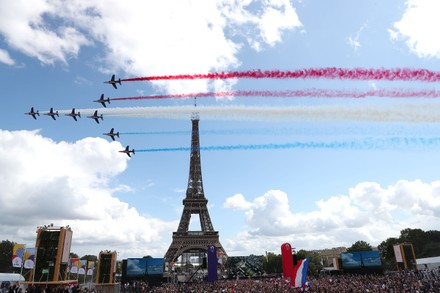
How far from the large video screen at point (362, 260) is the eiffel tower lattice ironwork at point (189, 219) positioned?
38.0 metres

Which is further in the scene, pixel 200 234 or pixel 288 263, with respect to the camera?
pixel 200 234

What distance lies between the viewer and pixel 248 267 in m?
84.8

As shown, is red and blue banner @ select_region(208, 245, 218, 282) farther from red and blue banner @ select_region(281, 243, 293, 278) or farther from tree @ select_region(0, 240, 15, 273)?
tree @ select_region(0, 240, 15, 273)

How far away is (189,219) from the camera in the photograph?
100562mm

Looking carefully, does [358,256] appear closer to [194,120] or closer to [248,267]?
[248,267]

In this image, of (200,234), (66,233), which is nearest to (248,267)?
(200,234)

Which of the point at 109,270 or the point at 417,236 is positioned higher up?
the point at 417,236

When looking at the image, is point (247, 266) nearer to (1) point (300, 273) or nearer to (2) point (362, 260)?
(2) point (362, 260)

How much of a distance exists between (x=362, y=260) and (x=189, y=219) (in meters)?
49.9

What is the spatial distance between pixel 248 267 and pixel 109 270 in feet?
139

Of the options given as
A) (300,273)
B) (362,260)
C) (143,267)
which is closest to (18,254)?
(300,273)

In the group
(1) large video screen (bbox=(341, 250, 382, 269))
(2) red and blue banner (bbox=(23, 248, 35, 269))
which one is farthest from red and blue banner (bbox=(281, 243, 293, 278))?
(1) large video screen (bbox=(341, 250, 382, 269))

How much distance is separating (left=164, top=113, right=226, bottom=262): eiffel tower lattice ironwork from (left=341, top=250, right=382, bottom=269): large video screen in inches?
1495

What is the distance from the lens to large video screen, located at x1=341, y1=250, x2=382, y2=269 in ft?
214
